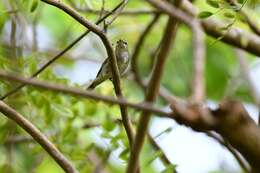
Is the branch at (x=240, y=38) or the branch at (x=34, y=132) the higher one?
the branch at (x=34, y=132)

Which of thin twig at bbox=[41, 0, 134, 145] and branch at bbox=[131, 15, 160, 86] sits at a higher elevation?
thin twig at bbox=[41, 0, 134, 145]

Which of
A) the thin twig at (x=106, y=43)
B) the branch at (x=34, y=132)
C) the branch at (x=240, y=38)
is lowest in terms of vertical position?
the branch at (x=240, y=38)

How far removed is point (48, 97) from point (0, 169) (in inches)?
11.3

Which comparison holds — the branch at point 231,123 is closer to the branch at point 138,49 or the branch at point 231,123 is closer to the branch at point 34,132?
the branch at point 34,132

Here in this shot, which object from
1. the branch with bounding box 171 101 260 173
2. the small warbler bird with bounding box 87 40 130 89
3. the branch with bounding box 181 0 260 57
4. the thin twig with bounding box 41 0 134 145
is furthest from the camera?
the branch with bounding box 181 0 260 57

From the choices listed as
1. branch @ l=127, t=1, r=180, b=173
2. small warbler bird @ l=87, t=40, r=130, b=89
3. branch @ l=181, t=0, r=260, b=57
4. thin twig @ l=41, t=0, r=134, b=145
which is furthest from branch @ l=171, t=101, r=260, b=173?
branch @ l=181, t=0, r=260, b=57

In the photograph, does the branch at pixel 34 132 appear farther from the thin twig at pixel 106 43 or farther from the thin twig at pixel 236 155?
the thin twig at pixel 236 155

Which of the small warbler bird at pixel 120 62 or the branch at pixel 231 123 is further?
the small warbler bird at pixel 120 62

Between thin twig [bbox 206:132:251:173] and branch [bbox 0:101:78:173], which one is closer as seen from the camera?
branch [bbox 0:101:78:173]

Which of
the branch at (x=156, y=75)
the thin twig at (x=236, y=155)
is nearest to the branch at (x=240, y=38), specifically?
the thin twig at (x=236, y=155)

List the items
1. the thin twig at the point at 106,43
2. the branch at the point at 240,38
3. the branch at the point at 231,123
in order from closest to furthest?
the branch at the point at 231,123 → the thin twig at the point at 106,43 → the branch at the point at 240,38

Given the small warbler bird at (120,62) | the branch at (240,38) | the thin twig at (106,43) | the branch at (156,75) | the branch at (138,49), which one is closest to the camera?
the branch at (156,75)

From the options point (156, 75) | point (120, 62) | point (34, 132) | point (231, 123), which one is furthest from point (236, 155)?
point (231, 123)

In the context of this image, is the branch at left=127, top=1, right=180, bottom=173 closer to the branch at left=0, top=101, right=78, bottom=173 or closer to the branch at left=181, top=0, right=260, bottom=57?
the branch at left=0, top=101, right=78, bottom=173
